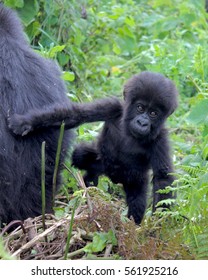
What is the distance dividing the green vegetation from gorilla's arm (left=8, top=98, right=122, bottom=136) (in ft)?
1.41

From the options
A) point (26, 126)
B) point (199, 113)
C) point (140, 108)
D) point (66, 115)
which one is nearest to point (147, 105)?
point (140, 108)

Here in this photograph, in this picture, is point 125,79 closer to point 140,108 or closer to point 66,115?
point 140,108

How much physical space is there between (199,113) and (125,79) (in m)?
3.53

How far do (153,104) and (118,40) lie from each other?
3844 mm

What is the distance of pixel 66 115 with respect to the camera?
609cm

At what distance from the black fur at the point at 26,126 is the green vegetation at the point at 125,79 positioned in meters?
0.26

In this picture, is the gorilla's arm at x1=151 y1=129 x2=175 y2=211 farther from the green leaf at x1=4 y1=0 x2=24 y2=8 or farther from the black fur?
the green leaf at x1=4 y1=0 x2=24 y2=8

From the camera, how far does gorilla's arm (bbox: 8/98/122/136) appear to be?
5.80m

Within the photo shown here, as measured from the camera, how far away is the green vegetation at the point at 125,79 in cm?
528

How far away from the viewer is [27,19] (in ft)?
26.1

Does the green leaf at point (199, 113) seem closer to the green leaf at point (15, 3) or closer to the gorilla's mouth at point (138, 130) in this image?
the gorilla's mouth at point (138, 130)

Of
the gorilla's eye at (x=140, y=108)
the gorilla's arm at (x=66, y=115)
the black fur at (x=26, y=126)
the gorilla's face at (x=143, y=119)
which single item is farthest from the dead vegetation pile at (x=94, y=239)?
the gorilla's eye at (x=140, y=108)
